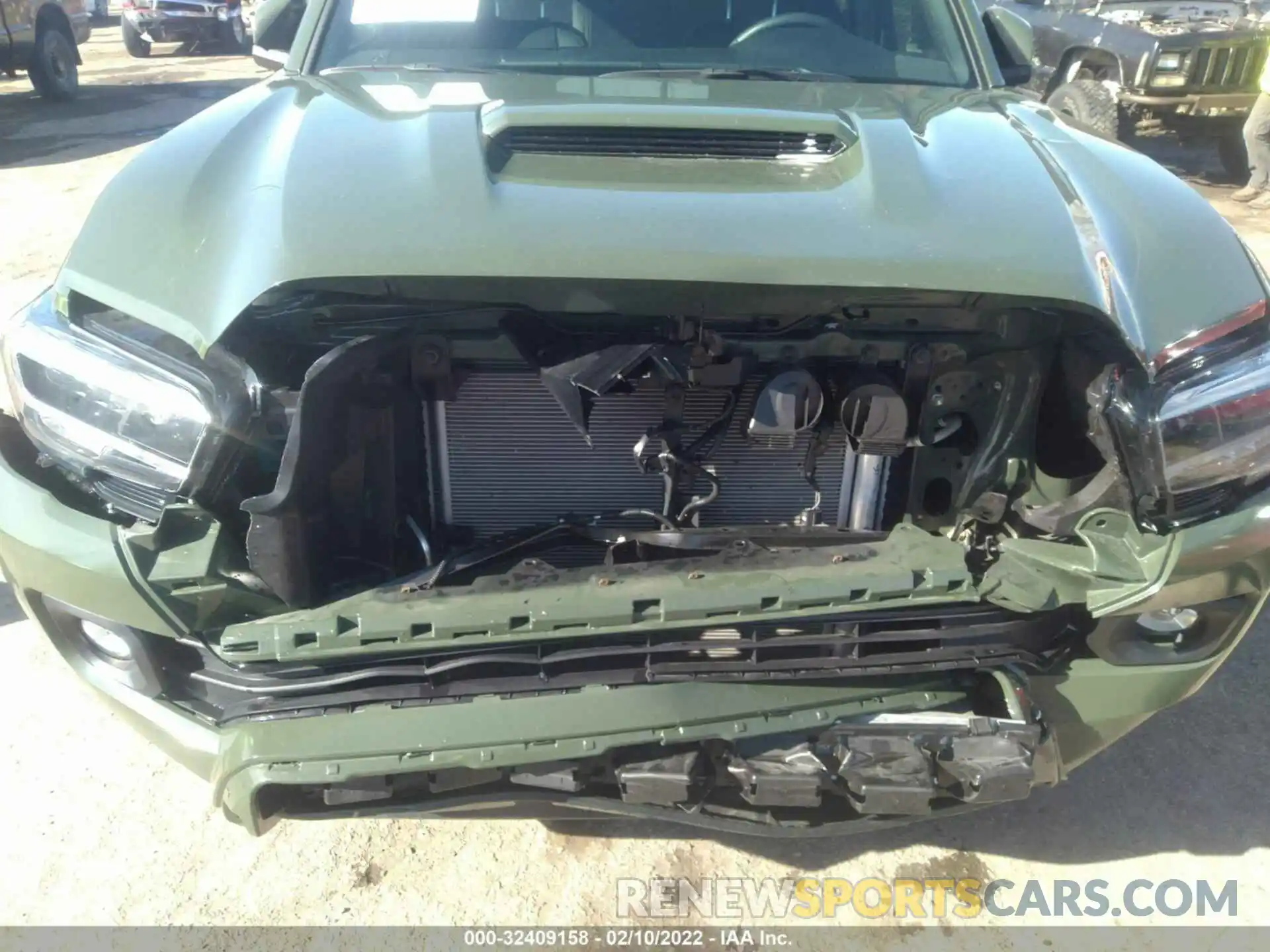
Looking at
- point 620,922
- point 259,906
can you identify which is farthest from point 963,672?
point 259,906

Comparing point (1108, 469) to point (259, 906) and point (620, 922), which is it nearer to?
point (620, 922)

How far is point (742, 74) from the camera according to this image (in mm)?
2404

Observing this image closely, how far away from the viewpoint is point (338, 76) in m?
2.41

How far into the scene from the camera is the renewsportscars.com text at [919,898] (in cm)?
202

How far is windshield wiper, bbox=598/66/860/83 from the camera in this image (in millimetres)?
2383

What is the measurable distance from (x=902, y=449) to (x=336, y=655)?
42.5 inches

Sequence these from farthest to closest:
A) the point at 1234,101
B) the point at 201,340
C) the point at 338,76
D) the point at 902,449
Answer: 1. the point at 1234,101
2. the point at 338,76
3. the point at 902,449
4. the point at 201,340

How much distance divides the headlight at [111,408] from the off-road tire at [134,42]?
16.2 meters

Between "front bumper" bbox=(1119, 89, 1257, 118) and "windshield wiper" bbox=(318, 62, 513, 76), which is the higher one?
"windshield wiper" bbox=(318, 62, 513, 76)

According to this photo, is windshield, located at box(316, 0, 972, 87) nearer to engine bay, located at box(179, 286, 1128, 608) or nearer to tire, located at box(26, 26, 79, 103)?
engine bay, located at box(179, 286, 1128, 608)

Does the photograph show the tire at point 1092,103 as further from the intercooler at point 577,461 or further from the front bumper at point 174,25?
the front bumper at point 174,25

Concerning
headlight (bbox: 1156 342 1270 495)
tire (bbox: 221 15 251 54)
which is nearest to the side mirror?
headlight (bbox: 1156 342 1270 495)

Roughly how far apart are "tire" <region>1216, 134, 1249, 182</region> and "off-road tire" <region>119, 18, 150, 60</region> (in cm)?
1484

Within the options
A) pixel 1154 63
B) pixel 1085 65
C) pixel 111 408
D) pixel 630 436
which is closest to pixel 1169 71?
pixel 1154 63
